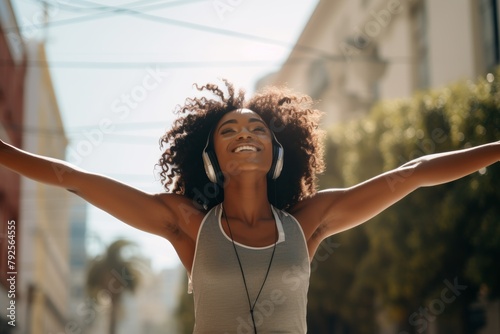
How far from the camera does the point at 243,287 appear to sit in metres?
3.65

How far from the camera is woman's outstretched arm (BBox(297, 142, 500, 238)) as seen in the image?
4035mm

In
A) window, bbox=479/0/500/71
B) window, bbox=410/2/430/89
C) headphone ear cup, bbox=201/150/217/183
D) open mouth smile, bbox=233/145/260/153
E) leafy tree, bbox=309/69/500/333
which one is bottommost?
headphone ear cup, bbox=201/150/217/183

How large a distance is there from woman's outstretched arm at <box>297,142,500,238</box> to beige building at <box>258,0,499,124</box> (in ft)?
47.4

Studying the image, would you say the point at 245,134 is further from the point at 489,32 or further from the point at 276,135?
the point at 489,32

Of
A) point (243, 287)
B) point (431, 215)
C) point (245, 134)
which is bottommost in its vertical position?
point (243, 287)

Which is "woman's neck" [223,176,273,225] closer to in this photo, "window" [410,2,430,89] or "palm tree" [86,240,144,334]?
"window" [410,2,430,89]

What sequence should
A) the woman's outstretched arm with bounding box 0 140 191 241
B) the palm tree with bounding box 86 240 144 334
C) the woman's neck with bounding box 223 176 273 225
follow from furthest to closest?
the palm tree with bounding box 86 240 144 334
the woman's neck with bounding box 223 176 273 225
the woman's outstretched arm with bounding box 0 140 191 241

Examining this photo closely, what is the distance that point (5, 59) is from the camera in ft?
88.0

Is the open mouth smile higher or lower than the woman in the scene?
higher

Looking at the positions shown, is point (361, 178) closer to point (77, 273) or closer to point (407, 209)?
point (407, 209)

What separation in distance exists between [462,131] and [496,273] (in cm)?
253

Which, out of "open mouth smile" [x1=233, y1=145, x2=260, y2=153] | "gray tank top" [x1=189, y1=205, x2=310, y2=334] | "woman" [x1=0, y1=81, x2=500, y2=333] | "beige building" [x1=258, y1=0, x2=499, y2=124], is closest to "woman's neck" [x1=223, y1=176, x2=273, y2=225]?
"woman" [x1=0, y1=81, x2=500, y2=333]

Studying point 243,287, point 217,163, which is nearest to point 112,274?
point 217,163

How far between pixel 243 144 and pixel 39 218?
35.4m
